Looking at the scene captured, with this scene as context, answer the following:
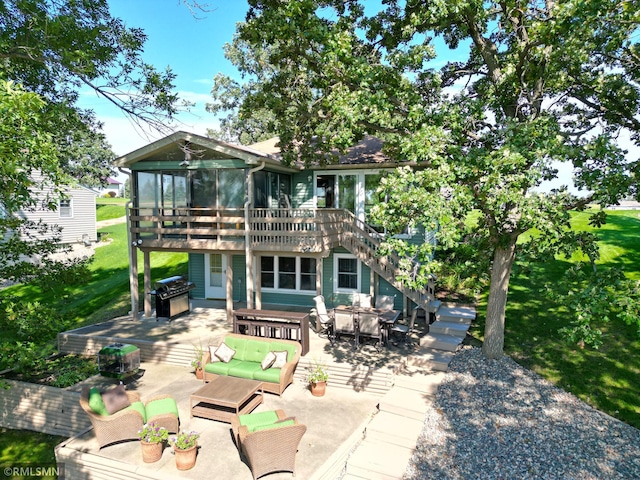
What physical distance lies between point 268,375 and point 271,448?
10.2 feet

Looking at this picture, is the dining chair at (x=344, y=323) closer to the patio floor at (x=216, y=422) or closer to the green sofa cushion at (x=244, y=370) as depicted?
the patio floor at (x=216, y=422)

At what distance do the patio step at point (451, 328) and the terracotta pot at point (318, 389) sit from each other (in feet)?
14.6

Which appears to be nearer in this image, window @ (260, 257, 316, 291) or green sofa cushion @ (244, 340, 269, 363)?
green sofa cushion @ (244, 340, 269, 363)

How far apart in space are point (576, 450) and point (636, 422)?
1843 millimetres

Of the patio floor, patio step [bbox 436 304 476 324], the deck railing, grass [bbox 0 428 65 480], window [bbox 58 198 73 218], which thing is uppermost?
window [bbox 58 198 73 218]

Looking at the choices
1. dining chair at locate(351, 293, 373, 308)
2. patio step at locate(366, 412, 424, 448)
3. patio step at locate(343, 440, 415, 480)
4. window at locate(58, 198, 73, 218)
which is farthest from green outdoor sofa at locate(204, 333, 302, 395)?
window at locate(58, 198, 73, 218)

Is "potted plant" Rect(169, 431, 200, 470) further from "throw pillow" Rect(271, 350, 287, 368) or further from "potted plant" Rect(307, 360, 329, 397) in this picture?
"potted plant" Rect(307, 360, 329, 397)

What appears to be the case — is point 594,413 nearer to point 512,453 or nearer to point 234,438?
point 512,453

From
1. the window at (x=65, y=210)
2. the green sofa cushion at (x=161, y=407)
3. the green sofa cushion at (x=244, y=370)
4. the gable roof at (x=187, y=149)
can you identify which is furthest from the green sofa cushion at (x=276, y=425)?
the window at (x=65, y=210)

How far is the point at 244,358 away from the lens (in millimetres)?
10609

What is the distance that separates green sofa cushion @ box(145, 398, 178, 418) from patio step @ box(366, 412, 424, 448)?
4018 mm

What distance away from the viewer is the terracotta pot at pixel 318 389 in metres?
9.56

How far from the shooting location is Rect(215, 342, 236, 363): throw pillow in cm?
1036

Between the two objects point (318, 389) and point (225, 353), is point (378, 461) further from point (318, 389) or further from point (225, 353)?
point (225, 353)
